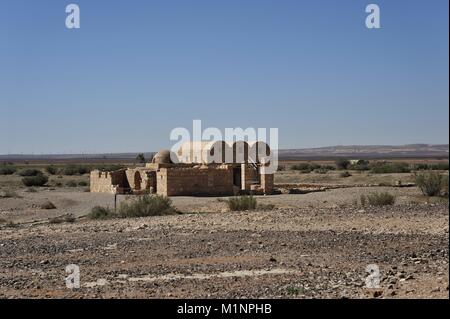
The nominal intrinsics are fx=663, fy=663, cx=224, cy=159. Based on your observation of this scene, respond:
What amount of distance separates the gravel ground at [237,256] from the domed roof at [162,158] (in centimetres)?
1695

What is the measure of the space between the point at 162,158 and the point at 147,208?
47.9 ft

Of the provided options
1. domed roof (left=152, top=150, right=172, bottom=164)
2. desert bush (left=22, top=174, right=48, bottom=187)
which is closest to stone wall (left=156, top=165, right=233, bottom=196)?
domed roof (left=152, top=150, right=172, bottom=164)

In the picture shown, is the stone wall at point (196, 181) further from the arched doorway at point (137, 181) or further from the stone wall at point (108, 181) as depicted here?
the stone wall at point (108, 181)

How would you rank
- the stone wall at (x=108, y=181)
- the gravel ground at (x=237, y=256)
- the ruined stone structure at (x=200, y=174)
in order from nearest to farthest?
1. the gravel ground at (x=237, y=256)
2. the ruined stone structure at (x=200, y=174)
3. the stone wall at (x=108, y=181)

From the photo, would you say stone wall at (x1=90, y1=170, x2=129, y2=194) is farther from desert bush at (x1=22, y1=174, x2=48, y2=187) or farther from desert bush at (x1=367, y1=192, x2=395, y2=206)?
desert bush at (x1=367, y1=192, x2=395, y2=206)

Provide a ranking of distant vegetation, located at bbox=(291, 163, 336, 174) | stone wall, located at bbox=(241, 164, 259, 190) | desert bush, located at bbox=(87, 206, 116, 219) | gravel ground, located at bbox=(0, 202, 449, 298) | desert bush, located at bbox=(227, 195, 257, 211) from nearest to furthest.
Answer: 1. gravel ground, located at bbox=(0, 202, 449, 298)
2. desert bush, located at bbox=(87, 206, 116, 219)
3. desert bush, located at bbox=(227, 195, 257, 211)
4. stone wall, located at bbox=(241, 164, 259, 190)
5. distant vegetation, located at bbox=(291, 163, 336, 174)

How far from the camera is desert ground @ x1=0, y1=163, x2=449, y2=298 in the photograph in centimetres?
923

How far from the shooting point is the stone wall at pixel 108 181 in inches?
1371

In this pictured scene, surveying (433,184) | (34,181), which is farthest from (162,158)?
(433,184)

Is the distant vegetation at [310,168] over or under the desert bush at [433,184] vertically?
under

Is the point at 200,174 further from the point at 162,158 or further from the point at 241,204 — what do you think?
the point at 241,204

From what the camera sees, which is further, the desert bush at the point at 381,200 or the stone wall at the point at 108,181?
the stone wall at the point at 108,181

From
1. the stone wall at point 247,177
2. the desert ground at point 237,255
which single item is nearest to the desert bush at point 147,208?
the desert ground at point 237,255
